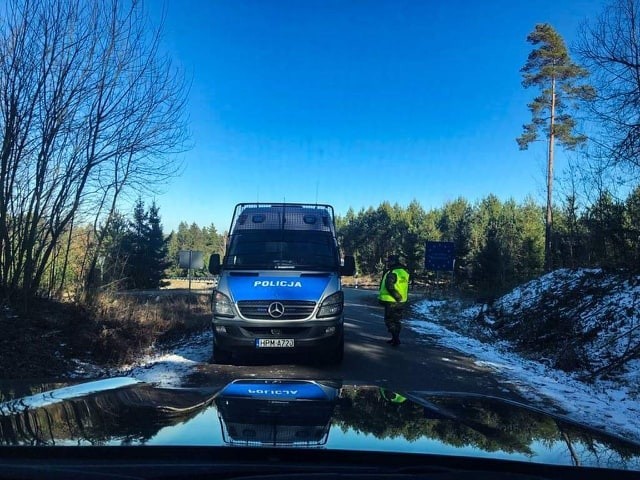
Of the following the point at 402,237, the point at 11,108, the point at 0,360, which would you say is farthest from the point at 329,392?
the point at 402,237

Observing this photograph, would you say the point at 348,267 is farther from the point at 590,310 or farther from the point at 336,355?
the point at 590,310

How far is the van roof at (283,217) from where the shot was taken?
31.8 feet

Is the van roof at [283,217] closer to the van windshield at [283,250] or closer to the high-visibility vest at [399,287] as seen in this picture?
the van windshield at [283,250]

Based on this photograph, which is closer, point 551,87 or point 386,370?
point 386,370

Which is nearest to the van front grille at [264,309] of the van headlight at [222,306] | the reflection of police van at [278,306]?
the reflection of police van at [278,306]

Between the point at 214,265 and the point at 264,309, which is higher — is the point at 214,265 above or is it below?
above

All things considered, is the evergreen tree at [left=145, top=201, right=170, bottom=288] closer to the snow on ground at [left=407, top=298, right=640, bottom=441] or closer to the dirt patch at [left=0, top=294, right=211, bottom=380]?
the dirt patch at [left=0, top=294, right=211, bottom=380]

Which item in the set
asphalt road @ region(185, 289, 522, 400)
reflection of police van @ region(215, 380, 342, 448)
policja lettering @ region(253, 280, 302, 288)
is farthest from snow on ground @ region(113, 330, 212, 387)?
reflection of police van @ region(215, 380, 342, 448)

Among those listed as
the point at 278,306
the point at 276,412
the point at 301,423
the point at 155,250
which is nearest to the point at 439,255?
the point at 278,306

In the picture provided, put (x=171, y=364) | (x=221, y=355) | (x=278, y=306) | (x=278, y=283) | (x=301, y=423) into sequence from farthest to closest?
(x=171, y=364) → (x=221, y=355) → (x=278, y=283) → (x=278, y=306) → (x=301, y=423)

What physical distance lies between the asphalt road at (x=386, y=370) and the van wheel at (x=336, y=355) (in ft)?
0.46

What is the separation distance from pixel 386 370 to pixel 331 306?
1628mm

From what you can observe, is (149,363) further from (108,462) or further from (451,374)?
(108,462)

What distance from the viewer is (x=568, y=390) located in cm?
805
